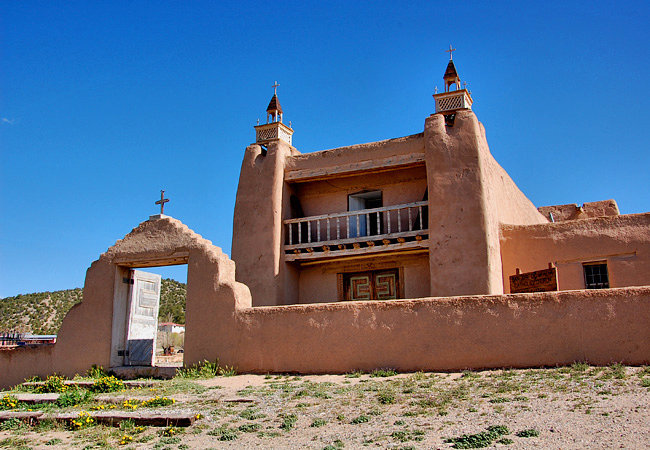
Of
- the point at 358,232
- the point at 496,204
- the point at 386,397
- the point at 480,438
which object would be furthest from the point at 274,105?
the point at 480,438

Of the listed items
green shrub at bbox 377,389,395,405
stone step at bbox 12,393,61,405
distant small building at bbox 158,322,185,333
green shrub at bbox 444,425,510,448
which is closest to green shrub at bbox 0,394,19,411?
stone step at bbox 12,393,61,405

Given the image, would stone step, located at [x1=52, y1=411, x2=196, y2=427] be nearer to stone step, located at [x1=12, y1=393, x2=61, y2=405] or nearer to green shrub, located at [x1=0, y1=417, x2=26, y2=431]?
green shrub, located at [x1=0, y1=417, x2=26, y2=431]

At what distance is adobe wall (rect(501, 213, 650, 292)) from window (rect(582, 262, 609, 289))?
0.56 ft

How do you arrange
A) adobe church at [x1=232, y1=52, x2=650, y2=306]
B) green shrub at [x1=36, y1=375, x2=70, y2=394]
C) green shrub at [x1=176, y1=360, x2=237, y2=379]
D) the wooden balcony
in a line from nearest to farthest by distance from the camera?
green shrub at [x1=36, y1=375, x2=70, y2=394], green shrub at [x1=176, y1=360, x2=237, y2=379], adobe church at [x1=232, y1=52, x2=650, y2=306], the wooden balcony

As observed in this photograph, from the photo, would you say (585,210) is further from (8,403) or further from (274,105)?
(8,403)

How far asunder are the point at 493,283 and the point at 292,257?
19.4 ft

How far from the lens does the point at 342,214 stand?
57.7ft

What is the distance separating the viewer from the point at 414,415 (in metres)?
7.91

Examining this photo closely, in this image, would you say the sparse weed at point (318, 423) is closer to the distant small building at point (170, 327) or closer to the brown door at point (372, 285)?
the brown door at point (372, 285)

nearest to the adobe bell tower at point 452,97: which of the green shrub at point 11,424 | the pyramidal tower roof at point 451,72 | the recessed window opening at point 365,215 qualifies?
the pyramidal tower roof at point 451,72

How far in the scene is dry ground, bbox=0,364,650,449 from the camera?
6.85 meters

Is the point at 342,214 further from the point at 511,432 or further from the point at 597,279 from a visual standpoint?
the point at 511,432

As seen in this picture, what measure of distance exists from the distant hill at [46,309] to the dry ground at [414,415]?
32161mm

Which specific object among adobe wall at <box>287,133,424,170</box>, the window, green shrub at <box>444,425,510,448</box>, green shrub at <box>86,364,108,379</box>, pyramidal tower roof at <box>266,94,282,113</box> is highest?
pyramidal tower roof at <box>266,94,282,113</box>
